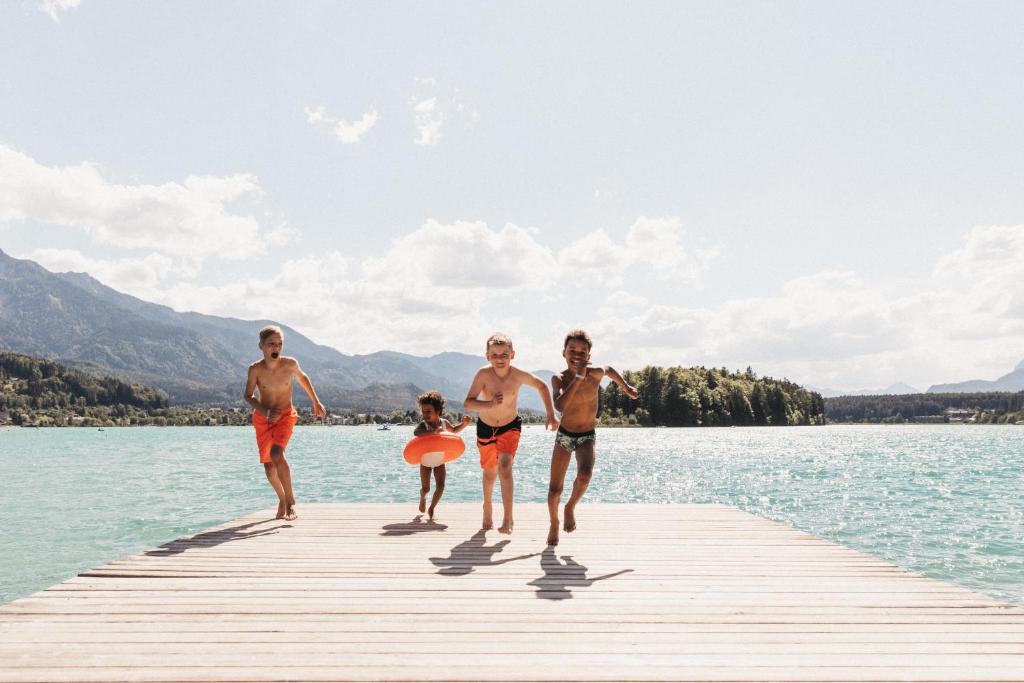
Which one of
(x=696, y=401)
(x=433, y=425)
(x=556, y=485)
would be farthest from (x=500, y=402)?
(x=696, y=401)

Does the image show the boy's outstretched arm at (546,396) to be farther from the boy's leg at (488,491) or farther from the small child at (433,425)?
the small child at (433,425)

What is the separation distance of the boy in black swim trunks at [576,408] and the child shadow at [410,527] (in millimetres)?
2067

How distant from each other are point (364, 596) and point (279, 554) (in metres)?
2.19

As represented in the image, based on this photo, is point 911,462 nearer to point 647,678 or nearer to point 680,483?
point 680,483

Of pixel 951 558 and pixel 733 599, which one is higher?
pixel 733 599

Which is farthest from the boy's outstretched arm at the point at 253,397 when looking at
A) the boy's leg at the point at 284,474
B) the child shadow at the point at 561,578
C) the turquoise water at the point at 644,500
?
the turquoise water at the point at 644,500

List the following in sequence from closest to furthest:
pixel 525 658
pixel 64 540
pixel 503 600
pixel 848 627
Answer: pixel 525 658 < pixel 848 627 < pixel 503 600 < pixel 64 540

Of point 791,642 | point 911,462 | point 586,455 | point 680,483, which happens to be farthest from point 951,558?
point 911,462

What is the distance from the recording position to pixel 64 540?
1944 cm

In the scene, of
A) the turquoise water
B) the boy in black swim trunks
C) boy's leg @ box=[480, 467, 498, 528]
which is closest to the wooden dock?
the boy in black swim trunks

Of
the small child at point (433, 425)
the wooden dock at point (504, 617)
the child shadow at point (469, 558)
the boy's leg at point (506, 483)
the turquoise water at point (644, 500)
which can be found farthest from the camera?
the turquoise water at point (644, 500)

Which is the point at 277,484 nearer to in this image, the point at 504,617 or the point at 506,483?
the point at 506,483

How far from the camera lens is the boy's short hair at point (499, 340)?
8.11m

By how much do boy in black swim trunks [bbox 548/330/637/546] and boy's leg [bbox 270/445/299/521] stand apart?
3974 millimetres
